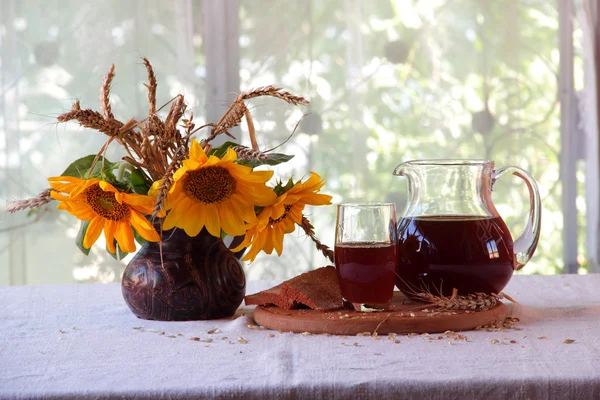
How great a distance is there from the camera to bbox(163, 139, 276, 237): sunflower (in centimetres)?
85

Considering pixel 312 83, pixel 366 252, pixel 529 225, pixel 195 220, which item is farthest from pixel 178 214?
pixel 312 83

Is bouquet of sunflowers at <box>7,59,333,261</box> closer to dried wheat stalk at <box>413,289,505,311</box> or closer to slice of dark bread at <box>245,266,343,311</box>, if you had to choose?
slice of dark bread at <box>245,266,343,311</box>

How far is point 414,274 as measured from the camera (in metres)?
0.94

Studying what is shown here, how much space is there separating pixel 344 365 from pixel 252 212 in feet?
0.83

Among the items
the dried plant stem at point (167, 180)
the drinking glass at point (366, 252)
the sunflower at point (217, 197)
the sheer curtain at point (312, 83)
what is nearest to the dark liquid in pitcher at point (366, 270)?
the drinking glass at point (366, 252)

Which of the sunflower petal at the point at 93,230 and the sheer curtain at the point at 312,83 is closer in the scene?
the sunflower petal at the point at 93,230

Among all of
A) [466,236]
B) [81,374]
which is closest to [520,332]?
[466,236]

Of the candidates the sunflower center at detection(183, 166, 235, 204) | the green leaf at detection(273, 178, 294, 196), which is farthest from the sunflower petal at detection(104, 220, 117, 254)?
the green leaf at detection(273, 178, 294, 196)

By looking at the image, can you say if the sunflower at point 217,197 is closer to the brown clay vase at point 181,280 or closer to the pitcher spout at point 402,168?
the brown clay vase at point 181,280

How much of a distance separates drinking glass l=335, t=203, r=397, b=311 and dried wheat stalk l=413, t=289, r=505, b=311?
6cm

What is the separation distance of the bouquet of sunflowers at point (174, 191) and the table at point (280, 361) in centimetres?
12

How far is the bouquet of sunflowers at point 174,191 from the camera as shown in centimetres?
84

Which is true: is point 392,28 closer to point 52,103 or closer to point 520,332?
point 52,103

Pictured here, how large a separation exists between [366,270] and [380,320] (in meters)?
0.07
